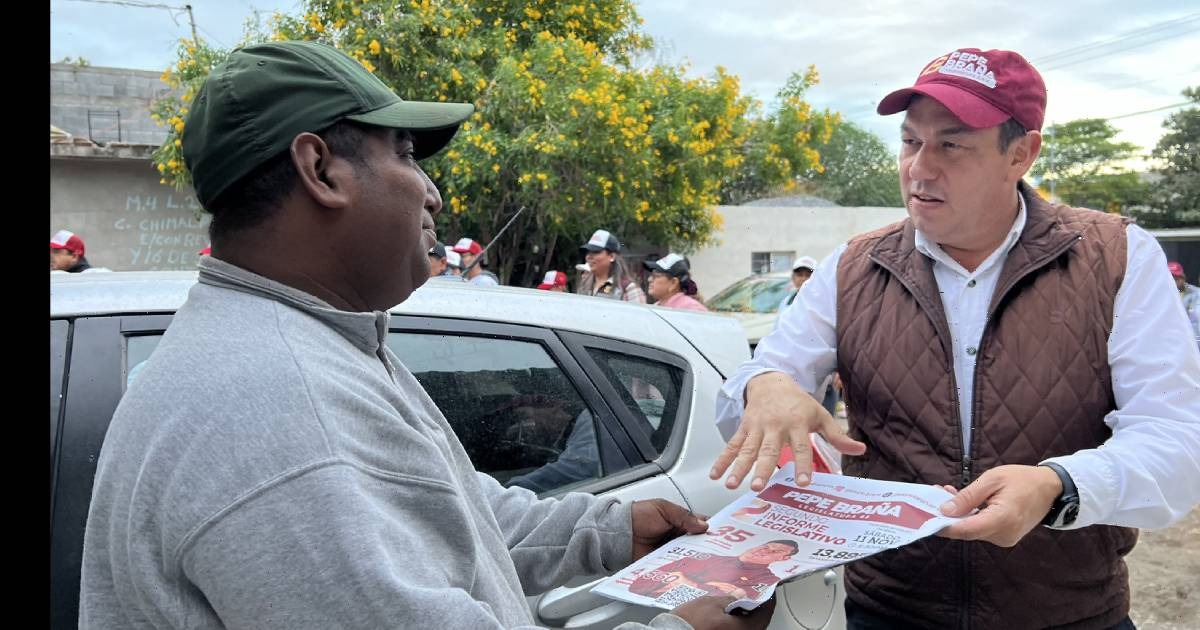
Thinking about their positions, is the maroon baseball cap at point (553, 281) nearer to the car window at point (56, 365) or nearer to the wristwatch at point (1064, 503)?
the car window at point (56, 365)

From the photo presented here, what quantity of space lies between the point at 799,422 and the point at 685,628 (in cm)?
56

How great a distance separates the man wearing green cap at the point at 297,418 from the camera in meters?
0.94

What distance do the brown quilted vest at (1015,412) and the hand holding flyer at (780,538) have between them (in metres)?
0.23

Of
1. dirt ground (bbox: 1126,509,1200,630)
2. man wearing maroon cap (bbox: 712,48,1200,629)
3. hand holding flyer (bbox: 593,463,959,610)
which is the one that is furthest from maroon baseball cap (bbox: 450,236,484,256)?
hand holding flyer (bbox: 593,463,959,610)

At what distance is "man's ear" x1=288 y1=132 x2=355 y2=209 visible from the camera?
3.70 ft

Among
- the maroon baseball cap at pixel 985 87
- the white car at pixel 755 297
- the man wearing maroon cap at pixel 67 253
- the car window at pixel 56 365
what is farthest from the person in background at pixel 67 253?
the white car at pixel 755 297

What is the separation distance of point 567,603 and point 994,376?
105cm

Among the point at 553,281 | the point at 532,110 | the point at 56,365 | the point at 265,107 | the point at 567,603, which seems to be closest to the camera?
the point at 265,107

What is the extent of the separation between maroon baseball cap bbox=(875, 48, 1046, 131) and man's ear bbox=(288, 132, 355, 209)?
1.24 metres

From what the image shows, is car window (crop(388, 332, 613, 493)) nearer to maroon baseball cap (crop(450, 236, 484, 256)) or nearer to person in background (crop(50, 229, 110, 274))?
person in background (crop(50, 229, 110, 274))

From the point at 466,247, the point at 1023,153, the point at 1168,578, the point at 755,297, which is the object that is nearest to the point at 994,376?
the point at 1023,153

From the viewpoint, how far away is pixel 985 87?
1.85 m

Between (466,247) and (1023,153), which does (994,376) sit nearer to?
(1023,153)
